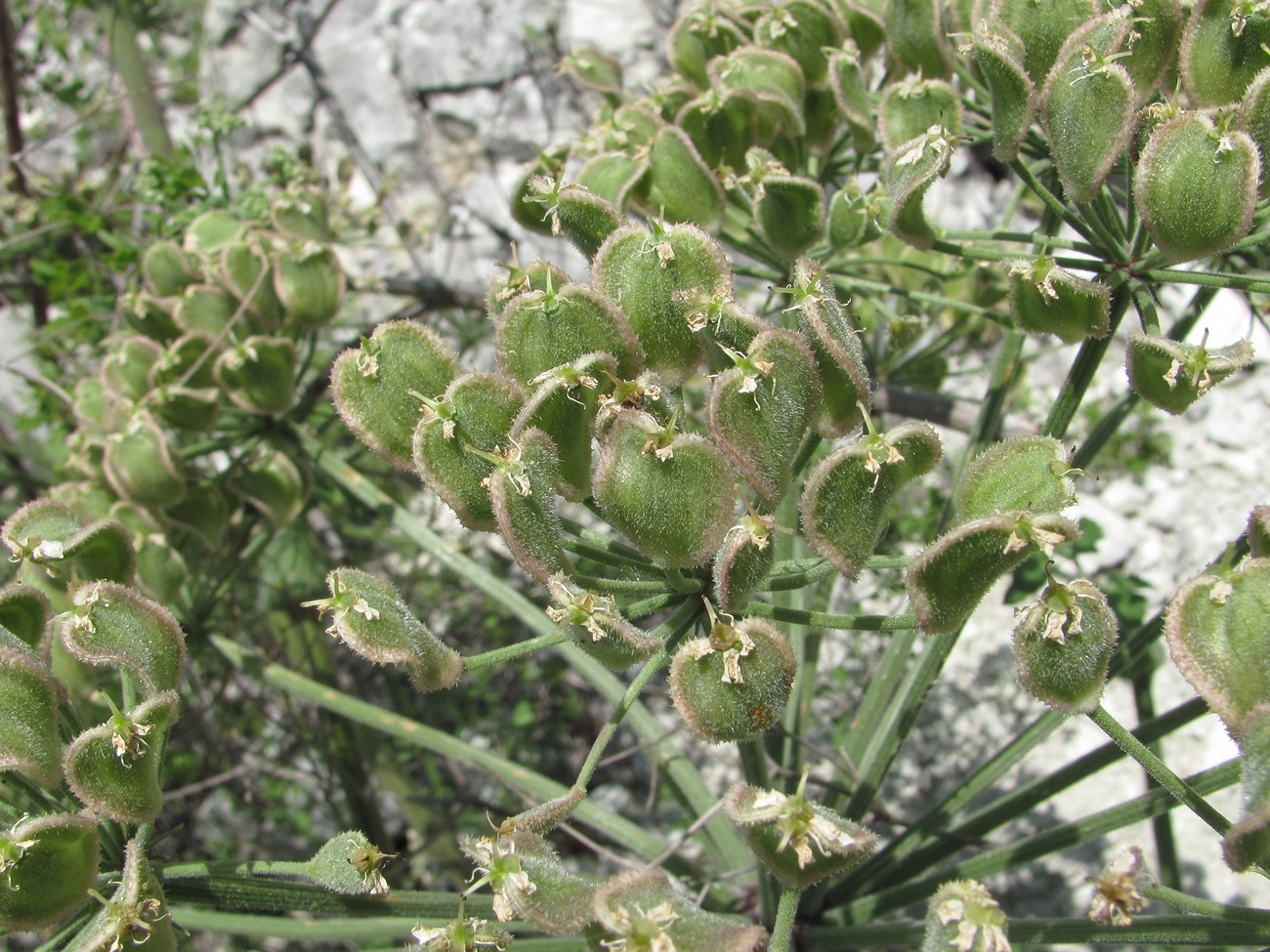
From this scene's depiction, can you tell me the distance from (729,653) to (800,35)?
140 cm

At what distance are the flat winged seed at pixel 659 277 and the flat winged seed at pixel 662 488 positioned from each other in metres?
0.21

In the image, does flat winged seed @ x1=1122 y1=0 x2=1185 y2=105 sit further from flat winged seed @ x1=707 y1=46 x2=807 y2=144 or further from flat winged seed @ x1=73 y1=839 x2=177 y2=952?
flat winged seed @ x1=73 y1=839 x2=177 y2=952

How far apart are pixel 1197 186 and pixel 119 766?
169 centimetres

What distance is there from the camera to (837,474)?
132 cm

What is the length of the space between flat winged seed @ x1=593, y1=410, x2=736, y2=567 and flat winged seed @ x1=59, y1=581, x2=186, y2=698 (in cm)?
79

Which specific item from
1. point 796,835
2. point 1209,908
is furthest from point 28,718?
point 1209,908

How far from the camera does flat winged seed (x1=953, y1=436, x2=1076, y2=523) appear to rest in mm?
1337

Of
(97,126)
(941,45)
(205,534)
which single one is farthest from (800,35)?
(97,126)

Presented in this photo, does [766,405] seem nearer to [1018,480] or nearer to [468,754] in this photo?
[1018,480]

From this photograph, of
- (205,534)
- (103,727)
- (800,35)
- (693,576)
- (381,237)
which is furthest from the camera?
(381,237)

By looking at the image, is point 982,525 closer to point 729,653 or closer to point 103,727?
point 729,653

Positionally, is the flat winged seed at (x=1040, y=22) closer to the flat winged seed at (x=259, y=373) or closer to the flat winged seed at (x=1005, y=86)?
the flat winged seed at (x=1005, y=86)

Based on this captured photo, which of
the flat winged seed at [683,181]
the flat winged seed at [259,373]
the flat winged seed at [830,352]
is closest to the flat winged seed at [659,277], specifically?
the flat winged seed at [830,352]

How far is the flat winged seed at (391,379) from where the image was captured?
5.16ft
